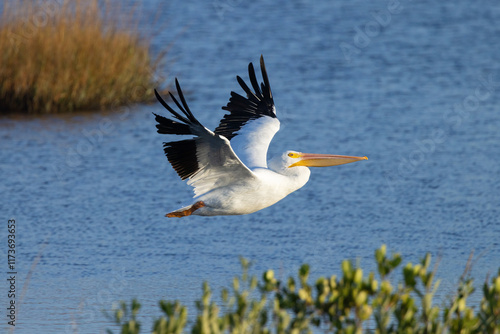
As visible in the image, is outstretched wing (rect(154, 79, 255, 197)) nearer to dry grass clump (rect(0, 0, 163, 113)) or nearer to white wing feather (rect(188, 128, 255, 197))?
white wing feather (rect(188, 128, 255, 197))

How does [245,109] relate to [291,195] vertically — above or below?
above

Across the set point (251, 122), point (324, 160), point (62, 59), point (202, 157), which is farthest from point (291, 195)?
point (62, 59)

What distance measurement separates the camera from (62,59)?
463 inches

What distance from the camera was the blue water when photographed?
7098 mm

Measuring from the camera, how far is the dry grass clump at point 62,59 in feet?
38.4

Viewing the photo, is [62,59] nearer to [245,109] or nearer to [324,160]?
[245,109]

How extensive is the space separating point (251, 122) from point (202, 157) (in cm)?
141

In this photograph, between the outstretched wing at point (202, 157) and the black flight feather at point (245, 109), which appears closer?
the outstretched wing at point (202, 157)

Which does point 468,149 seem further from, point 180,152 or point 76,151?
point 180,152

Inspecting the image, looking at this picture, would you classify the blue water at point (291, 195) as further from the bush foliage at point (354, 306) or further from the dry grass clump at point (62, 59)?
the bush foliage at point (354, 306)

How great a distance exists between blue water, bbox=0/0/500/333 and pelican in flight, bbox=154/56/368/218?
2.51ft

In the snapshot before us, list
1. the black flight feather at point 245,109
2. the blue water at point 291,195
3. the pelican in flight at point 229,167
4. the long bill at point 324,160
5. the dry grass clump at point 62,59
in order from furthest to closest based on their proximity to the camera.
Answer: the dry grass clump at point 62,59 < the black flight feather at point 245,109 < the blue water at point 291,195 < the long bill at point 324,160 < the pelican in flight at point 229,167

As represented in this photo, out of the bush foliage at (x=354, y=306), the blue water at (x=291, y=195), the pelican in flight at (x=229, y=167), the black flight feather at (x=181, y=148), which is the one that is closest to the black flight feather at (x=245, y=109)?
the pelican in flight at (x=229, y=167)

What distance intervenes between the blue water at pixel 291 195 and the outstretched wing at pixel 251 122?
0.97 metres
